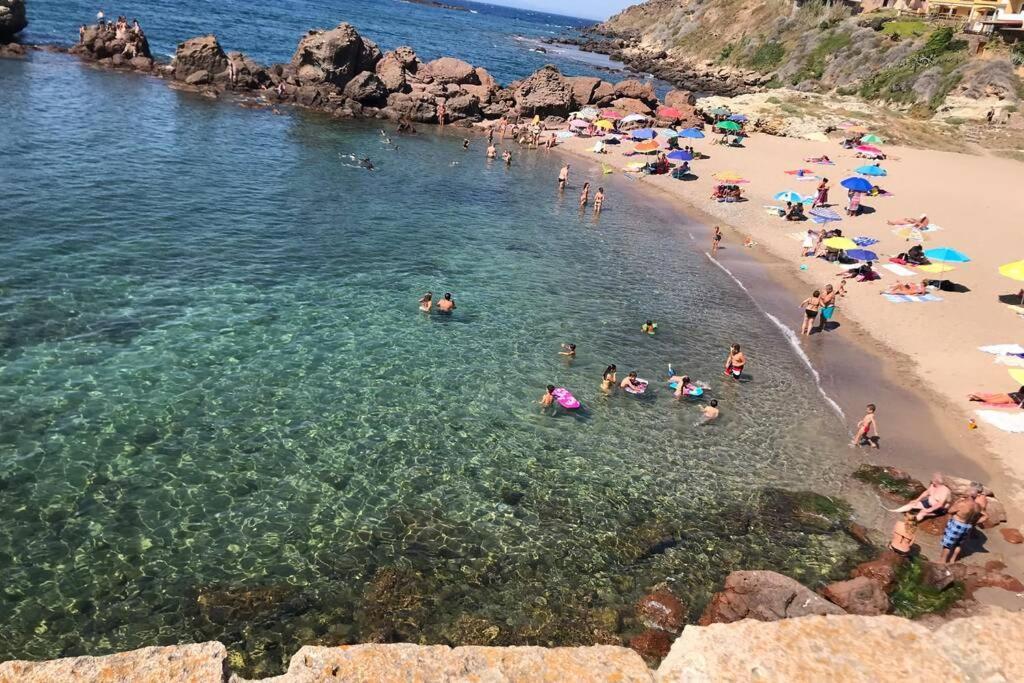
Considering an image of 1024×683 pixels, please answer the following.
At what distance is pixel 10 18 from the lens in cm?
5644

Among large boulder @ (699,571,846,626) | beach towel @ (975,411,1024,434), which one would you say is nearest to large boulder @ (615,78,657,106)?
beach towel @ (975,411,1024,434)

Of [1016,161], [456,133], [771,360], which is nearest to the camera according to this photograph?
A: [771,360]

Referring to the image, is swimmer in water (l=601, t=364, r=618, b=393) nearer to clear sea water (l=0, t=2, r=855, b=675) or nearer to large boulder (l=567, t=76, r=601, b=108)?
clear sea water (l=0, t=2, r=855, b=675)

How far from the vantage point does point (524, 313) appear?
25234 mm

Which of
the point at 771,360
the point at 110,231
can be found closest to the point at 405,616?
the point at 771,360

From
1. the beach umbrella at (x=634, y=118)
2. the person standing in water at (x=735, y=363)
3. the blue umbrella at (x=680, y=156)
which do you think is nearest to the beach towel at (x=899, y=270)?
the person standing in water at (x=735, y=363)

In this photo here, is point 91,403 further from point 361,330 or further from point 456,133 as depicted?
point 456,133

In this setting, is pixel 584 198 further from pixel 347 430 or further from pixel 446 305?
pixel 347 430

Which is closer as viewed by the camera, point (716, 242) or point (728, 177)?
point (716, 242)

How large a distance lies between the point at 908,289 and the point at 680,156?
851 inches

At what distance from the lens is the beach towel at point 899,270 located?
2986 centimetres

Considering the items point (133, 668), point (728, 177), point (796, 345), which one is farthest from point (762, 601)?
point (728, 177)

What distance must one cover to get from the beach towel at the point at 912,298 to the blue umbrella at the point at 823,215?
416 inches

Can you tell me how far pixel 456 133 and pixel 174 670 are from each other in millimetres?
55482
